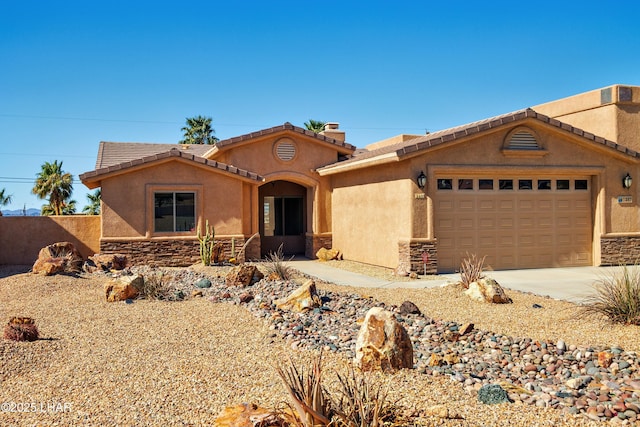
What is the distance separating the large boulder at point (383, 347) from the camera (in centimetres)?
627

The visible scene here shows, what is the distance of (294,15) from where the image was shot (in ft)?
58.3

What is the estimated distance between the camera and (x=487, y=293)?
9.95 metres

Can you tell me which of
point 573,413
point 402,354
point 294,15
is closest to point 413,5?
point 294,15

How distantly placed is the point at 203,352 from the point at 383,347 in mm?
2450

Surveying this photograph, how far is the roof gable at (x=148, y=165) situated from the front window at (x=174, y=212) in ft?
3.49

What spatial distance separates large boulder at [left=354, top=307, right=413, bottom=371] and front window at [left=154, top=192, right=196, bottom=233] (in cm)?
1173

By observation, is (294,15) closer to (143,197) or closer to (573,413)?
(143,197)

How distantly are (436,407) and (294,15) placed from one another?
50.2ft

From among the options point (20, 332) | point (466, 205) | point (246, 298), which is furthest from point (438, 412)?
point (466, 205)

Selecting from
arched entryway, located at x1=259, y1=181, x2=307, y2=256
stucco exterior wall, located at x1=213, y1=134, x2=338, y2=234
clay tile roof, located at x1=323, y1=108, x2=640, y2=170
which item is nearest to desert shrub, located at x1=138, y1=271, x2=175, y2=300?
clay tile roof, located at x1=323, y1=108, x2=640, y2=170

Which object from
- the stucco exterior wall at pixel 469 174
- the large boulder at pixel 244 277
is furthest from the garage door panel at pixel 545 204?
the large boulder at pixel 244 277

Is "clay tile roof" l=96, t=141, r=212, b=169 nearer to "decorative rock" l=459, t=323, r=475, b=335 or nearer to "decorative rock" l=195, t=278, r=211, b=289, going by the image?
"decorative rock" l=195, t=278, r=211, b=289

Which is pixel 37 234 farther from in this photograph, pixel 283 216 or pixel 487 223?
pixel 487 223

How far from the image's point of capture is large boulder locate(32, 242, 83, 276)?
1372 cm
